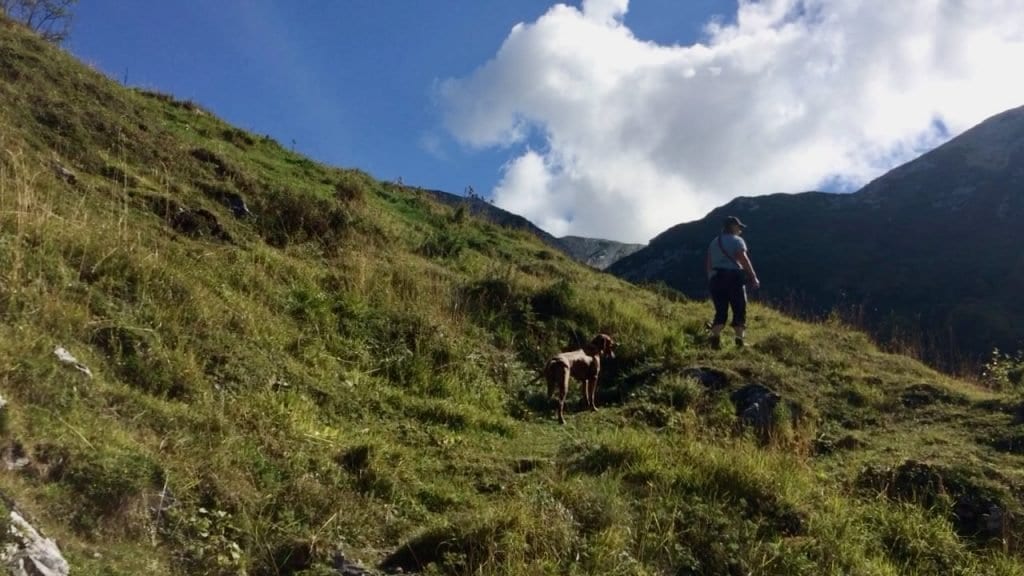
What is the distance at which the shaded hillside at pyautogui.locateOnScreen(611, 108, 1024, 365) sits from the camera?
41.4 m

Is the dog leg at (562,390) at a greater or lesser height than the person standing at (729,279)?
lesser

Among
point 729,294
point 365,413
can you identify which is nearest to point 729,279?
point 729,294

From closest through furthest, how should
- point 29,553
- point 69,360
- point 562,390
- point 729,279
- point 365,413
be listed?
point 29,553
point 69,360
point 365,413
point 562,390
point 729,279

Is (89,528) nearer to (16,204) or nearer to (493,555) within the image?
(493,555)

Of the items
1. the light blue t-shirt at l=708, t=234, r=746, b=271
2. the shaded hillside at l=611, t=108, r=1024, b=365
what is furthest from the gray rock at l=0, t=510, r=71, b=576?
the shaded hillside at l=611, t=108, r=1024, b=365

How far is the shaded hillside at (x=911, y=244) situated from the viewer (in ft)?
136

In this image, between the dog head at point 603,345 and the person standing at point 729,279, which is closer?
the dog head at point 603,345

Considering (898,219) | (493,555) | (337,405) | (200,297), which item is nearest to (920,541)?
(493,555)

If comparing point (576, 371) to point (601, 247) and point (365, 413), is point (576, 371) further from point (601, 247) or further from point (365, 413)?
point (601, 247)

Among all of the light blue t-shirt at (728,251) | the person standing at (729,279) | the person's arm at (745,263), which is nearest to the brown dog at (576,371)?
the person standing at (729,279)

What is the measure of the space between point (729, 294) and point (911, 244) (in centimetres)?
4917

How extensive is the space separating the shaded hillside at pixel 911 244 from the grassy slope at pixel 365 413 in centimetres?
3111

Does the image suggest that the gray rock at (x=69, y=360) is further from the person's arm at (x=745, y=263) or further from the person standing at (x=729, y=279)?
the person's arm at (x=745, y=263)

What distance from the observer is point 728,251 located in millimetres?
9234
